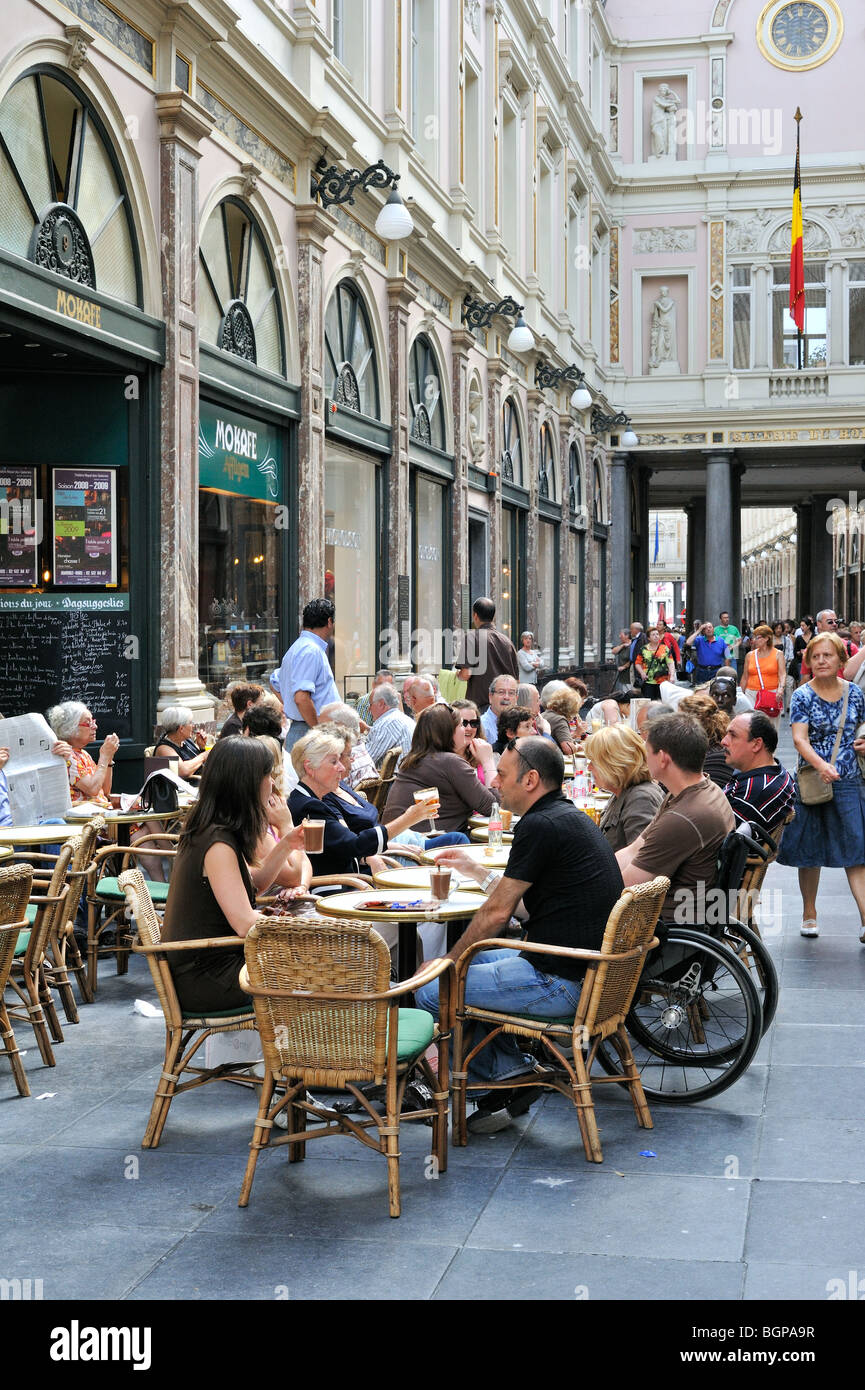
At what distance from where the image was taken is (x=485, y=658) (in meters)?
13.4

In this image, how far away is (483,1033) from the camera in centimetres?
508

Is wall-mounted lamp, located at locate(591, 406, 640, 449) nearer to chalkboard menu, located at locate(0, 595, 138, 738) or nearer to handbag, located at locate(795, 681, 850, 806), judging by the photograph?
chalkboard menu, located at locate(0, 595, 138, 738)

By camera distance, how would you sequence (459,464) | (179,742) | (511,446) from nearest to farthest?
(179,742)
(459,464)
(511,446)

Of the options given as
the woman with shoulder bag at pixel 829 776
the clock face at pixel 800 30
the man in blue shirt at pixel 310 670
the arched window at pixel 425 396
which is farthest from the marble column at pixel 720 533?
the woman with shoulder bag at pixel 829 776

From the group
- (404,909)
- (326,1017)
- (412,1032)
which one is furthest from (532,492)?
(326,1017)

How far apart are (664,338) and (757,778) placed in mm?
27903

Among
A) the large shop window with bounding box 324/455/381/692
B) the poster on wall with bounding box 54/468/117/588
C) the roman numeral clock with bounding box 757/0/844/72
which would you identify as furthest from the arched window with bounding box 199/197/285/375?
the roman numeral clock with bounding box 757/0/844/72

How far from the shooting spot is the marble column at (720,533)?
3281 cm

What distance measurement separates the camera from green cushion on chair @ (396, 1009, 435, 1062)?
4.40 metres

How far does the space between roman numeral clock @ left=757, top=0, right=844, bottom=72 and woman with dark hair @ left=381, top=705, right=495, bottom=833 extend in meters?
30.3

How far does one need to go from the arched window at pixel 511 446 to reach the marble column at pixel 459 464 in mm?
3025

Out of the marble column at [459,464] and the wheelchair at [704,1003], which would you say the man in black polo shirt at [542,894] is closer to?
the wheelchair at [704,1003]

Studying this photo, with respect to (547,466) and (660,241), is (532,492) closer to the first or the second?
(547,466)

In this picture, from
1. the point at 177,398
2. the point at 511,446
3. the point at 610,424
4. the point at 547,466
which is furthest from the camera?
the point at 610,424
